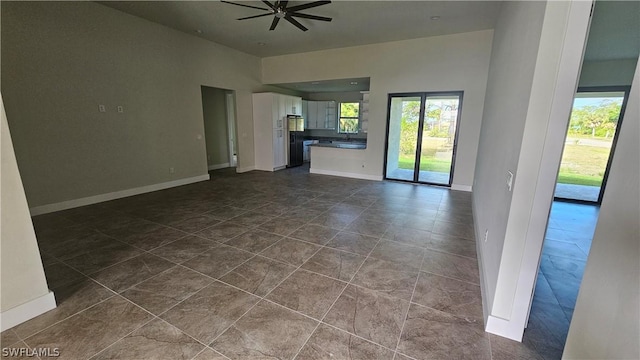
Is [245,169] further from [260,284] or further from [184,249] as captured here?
[260,284]

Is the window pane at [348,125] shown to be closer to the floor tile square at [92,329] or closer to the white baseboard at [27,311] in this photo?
the floor tile square at [92,329]

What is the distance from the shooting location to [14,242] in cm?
172

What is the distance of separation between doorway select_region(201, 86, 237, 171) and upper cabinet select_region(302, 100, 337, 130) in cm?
276

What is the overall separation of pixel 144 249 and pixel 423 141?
18.5 ft

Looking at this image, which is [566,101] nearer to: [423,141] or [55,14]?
[423,141]

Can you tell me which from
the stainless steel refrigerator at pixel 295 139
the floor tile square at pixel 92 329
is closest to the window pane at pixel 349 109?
the stainless steel refrigerator at pixel 295 139

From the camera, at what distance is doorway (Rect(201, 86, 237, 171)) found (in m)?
7.53

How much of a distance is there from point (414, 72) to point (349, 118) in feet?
12.3

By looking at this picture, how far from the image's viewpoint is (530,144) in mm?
1465

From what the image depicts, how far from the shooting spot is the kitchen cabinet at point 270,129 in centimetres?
727

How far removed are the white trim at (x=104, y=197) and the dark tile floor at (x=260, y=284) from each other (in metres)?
0.24

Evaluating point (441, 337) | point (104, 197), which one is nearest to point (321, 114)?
point (104, 197)

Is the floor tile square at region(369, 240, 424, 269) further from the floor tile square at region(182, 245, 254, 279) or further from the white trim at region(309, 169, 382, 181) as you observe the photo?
the white trim at region(309, 169, 382, 181)

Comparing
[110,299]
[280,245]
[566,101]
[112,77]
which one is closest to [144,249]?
[110,299]
